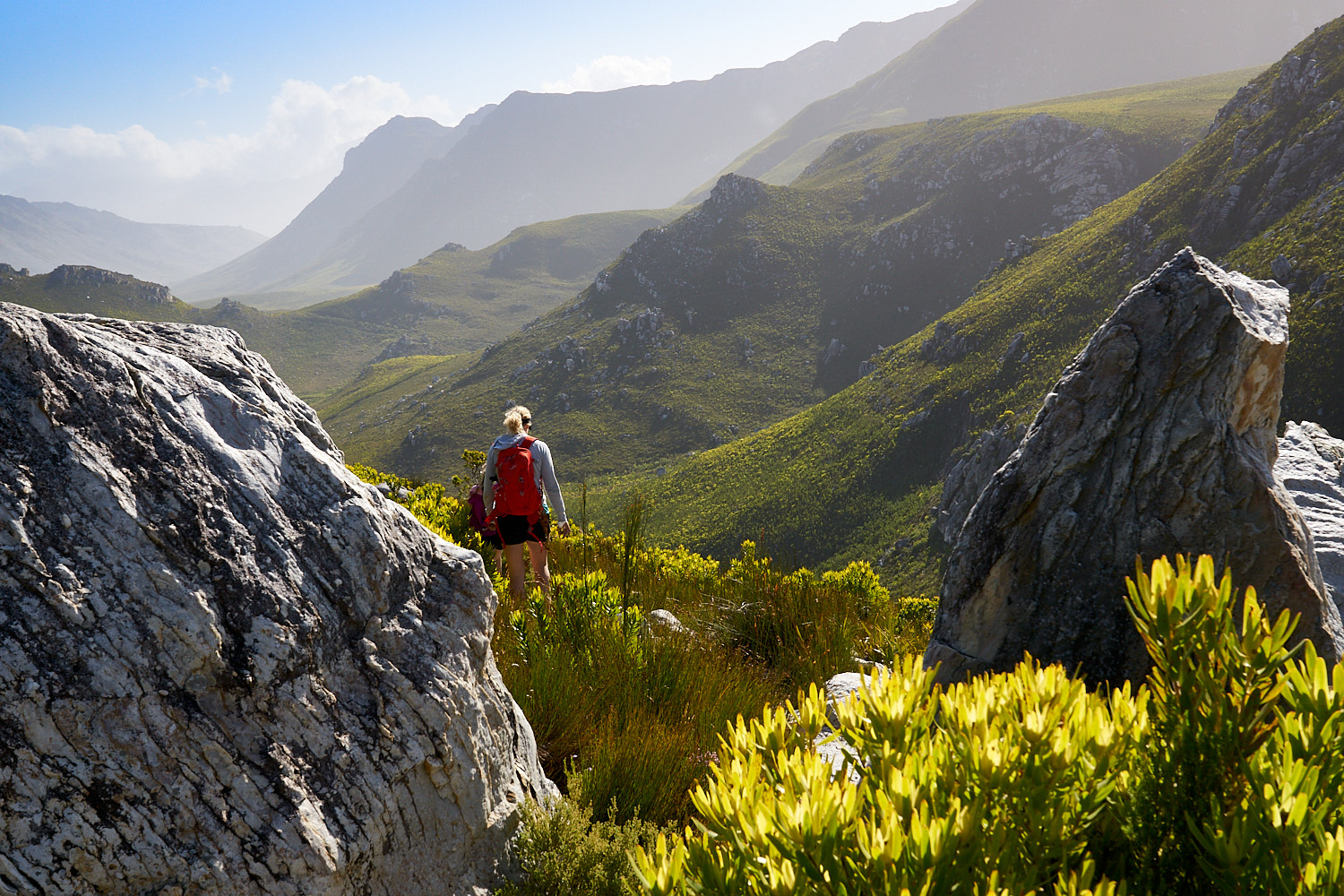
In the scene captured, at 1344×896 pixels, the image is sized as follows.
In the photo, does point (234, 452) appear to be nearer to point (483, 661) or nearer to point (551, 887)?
point (483, 661)

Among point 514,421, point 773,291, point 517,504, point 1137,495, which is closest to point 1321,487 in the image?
point 1137,495

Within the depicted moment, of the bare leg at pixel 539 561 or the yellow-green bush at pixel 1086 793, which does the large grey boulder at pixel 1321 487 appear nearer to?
the yellow-green bush at pixel 1086 793

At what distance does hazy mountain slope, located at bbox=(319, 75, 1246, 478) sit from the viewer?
8644 cm

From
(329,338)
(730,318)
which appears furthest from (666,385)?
(329,338)

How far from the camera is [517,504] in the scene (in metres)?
7.17

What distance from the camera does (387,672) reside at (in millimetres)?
2832

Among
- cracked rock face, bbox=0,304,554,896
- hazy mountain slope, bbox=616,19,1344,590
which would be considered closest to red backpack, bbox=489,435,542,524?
cracked rock face, bbox=0,304,554,896

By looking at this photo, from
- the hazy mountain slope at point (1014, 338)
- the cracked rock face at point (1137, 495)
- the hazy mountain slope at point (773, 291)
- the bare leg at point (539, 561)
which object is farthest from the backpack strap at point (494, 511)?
the hazy mountain slope at point (773, 291)

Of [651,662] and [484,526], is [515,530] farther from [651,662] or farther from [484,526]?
[651,662]

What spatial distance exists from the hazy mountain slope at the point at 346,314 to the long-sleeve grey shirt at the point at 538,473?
154 meters

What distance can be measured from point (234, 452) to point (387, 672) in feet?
3.86

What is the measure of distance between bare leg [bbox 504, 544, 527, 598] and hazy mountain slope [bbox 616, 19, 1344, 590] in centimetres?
3588

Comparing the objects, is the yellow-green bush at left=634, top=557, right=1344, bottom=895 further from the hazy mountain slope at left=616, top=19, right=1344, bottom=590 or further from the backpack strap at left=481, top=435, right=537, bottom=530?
the hazy mountain slope at left=616, top=19, right=1344, bottom=590

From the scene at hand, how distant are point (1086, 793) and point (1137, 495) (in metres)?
3.97
